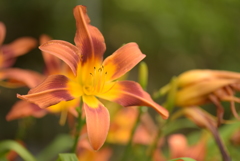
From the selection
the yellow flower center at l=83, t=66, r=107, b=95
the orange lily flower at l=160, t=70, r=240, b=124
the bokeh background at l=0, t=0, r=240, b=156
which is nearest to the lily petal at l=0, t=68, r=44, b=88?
the yellow flower center at l=83, t=66, r=107, b=95

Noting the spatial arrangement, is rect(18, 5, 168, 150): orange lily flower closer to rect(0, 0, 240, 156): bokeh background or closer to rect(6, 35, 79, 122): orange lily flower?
rect(6, 35, 79, 122): orange lily flower

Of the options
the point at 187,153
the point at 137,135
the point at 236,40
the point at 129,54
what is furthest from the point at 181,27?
the point at 129,54

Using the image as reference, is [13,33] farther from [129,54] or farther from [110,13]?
[129,54]

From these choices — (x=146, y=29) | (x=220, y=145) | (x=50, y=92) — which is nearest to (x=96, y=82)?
(x=50, y=92)

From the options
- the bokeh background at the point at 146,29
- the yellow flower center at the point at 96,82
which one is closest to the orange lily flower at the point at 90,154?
the yellow flower center at the point at 96,82

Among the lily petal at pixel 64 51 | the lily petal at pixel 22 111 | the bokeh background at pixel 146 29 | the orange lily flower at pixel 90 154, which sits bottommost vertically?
the bokeh background at pixel 146 29

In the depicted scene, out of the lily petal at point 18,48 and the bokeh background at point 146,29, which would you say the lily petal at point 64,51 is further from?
the bokeh background at point 146,29

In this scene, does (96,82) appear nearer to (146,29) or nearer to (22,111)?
(22,111)
